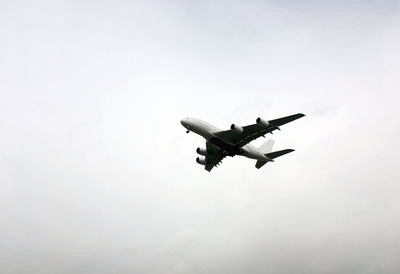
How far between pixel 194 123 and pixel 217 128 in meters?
3.63

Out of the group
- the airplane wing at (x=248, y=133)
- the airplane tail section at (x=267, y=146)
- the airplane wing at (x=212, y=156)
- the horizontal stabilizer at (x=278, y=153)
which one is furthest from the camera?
the airplane tail section at (x=267, y=146)

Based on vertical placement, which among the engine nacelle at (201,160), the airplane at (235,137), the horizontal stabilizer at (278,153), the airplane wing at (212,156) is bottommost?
the horizontal stabilizer at (278,153)

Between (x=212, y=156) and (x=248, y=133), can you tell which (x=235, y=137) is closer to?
(x=248, y=133)

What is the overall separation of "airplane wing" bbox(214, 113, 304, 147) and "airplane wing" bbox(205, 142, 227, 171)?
5.44 metres

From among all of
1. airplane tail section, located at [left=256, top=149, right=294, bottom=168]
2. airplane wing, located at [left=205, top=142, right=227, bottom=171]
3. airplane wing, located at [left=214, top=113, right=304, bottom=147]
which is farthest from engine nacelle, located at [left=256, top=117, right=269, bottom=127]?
airplane wing, located at [left=205, top=142, right=227, bottom=171]

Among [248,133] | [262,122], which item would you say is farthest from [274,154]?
[262,122]

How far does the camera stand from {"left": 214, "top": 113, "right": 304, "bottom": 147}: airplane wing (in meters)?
53.4

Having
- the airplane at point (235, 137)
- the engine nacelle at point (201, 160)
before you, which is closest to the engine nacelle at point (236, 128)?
the airplane at point (235, 137)

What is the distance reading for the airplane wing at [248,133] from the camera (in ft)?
175

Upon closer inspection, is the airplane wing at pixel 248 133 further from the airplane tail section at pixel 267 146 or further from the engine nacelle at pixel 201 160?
the airplane tail section at pixel 267 146

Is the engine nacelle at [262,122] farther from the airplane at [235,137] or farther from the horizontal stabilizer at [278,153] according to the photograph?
the horizontal stabilizer at [278,153]

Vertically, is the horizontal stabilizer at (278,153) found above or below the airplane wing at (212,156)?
below

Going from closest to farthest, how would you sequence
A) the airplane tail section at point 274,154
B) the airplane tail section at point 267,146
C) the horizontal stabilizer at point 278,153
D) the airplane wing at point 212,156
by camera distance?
the horizontal stabilizer at point 278,153, the airplane tail section at point 274,154, the airplane wing at point 212,156, the airplane tail section at point 267,146

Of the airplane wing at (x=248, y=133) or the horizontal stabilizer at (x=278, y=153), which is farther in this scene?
the horizontal stabilizer at (x=278, y=153)
